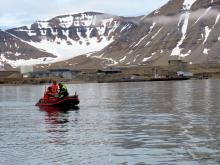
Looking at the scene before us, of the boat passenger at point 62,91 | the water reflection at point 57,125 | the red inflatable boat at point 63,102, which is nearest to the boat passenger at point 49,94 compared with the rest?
the red inflatable boat at point 63,102

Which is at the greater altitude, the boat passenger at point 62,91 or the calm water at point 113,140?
the boat passenger at point 62,91

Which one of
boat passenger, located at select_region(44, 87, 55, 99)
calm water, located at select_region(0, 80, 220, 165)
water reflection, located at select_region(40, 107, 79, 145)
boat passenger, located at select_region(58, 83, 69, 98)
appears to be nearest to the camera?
calm water, located at select_region(0, 80, 220, 165)

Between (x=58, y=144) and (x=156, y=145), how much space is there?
5.03 meters

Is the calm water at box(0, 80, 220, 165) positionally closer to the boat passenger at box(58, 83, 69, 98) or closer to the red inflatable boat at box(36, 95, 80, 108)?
the red inflatable boat at box(36, 95, 80, 108)

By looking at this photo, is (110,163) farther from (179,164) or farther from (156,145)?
(156,145)

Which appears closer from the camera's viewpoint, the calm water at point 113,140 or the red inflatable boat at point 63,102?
the calm water at point 113,140

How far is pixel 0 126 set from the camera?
133 ft

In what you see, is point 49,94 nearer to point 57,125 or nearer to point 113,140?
point 57,125

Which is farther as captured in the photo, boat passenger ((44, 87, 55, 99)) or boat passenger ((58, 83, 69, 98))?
boat passenger ((44, 87, 55, 99))

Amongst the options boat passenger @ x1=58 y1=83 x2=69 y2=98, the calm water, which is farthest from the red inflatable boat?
the calm water

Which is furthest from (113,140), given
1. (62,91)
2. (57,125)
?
(62,91)

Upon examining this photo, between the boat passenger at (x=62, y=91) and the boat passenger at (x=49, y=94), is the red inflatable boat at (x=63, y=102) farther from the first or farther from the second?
the boat passenger at (x=49, y=94)

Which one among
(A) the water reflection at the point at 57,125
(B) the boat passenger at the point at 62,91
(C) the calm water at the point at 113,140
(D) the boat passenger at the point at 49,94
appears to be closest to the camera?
(C) the calm water at the point at 113,140

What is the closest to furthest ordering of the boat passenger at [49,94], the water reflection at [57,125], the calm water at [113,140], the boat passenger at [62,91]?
the calm water at [113,140]
the water reflection at [57,125]
the boat passenger at [62,91]
the boat passenger at [49,94]
